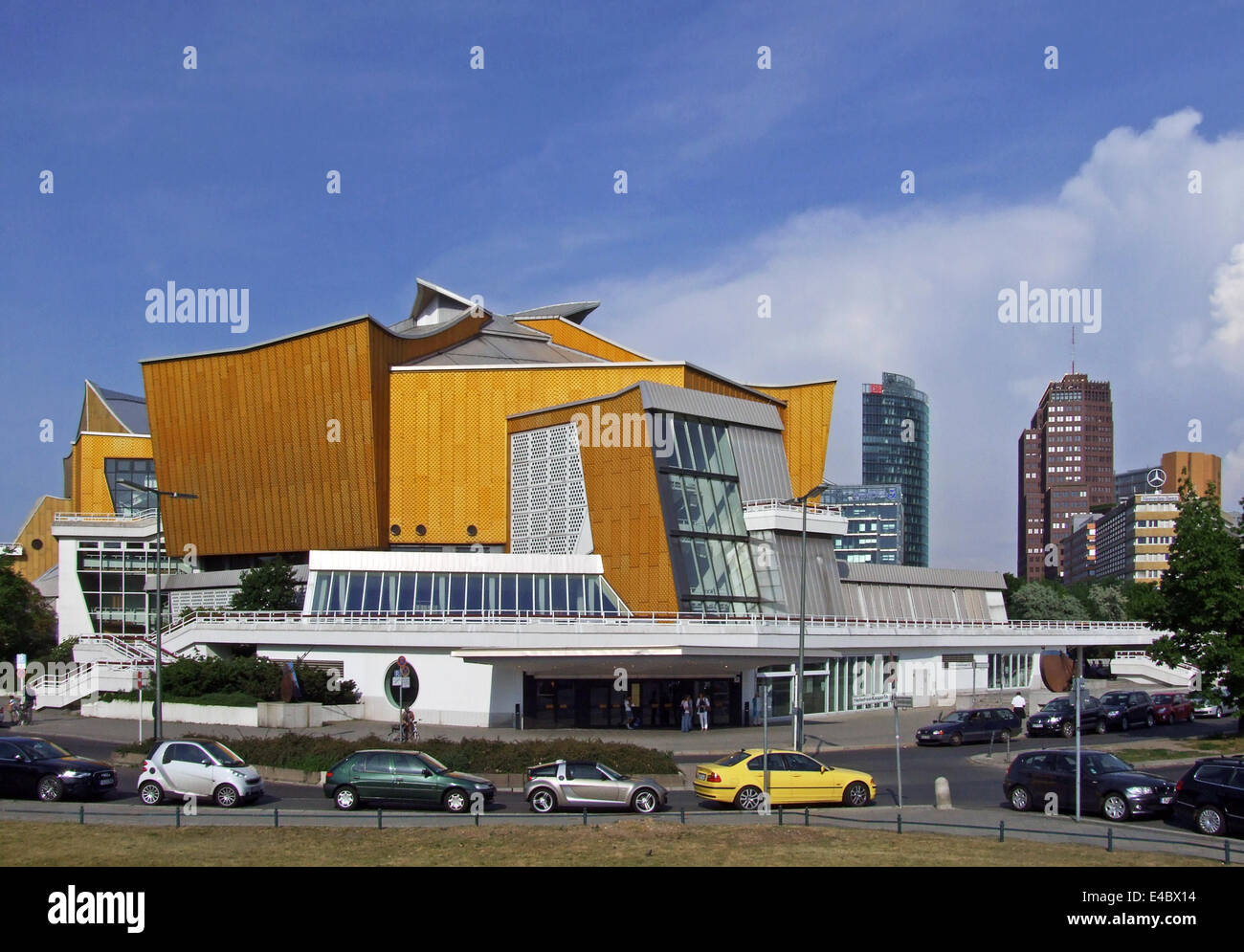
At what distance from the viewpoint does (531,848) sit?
2108cm

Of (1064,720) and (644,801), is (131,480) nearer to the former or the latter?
(1064,720)

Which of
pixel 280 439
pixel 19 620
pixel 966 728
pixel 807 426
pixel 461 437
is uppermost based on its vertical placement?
pixel 807 426

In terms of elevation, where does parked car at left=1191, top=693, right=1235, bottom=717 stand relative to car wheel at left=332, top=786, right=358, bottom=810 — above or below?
below

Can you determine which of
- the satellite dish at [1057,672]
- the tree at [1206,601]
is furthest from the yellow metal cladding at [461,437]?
the satellite dish at [1057,672]

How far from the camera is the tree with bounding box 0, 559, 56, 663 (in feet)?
228

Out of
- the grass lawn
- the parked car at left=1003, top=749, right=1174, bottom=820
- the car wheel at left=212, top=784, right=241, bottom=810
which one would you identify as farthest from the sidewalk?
the grass lawn

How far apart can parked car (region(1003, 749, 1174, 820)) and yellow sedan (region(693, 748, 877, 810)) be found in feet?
11.5

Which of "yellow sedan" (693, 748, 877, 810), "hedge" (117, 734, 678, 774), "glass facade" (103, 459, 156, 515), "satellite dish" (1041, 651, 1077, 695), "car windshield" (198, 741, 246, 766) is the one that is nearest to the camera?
"satellite dish" (1041, 651, 1077, 695)

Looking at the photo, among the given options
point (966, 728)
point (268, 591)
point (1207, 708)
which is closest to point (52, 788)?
point (966, 728)

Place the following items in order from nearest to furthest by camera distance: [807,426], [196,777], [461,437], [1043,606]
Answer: [196,777] < [461,437] < [807,426] < [1043,606]

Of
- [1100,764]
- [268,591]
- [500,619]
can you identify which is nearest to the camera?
[1100,764]

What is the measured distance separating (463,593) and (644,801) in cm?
3085

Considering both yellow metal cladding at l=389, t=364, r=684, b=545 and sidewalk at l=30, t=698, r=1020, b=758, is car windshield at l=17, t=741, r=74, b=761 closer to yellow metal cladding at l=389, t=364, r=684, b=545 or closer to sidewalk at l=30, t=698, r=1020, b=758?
sidewalk at l=30, t=698, r=1020, b=758
